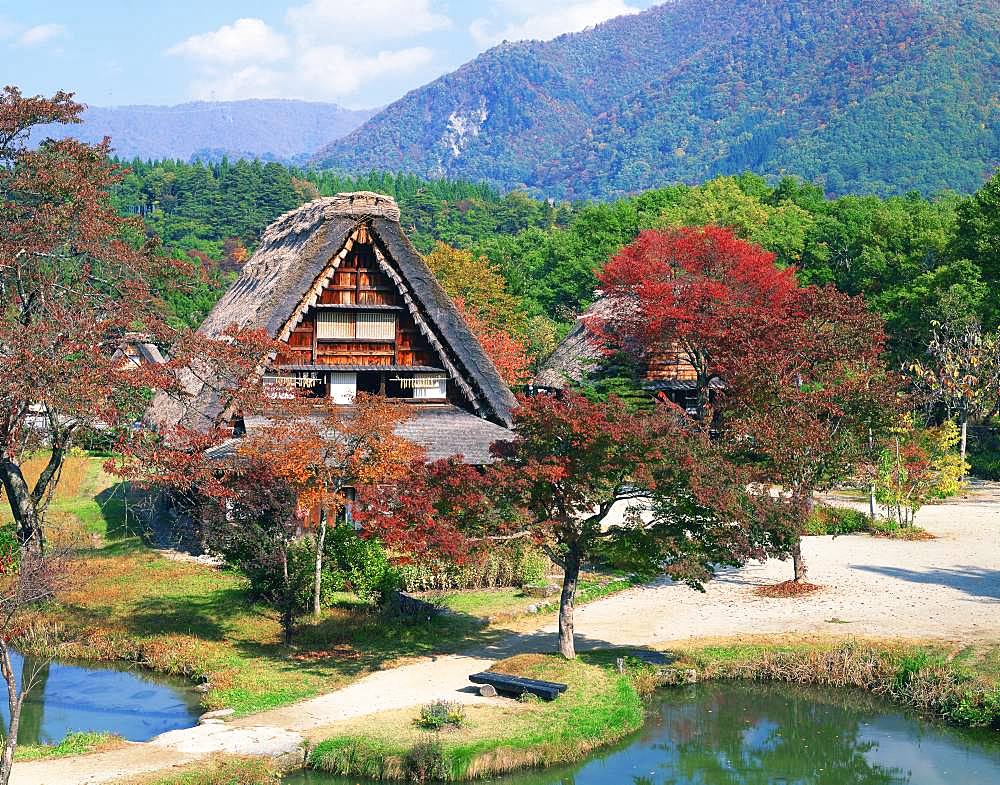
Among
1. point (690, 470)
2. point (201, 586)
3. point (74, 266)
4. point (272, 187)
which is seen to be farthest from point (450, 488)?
point (272, 187)

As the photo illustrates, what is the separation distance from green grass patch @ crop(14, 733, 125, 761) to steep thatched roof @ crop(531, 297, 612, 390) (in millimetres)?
25130

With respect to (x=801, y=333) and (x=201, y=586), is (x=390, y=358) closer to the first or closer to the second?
(x=201, y=586)

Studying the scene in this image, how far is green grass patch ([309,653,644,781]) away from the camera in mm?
15805

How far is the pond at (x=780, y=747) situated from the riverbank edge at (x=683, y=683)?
8.4 inches

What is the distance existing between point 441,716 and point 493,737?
0.84 m

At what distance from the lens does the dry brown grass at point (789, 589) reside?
23938mm

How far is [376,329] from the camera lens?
31.6 metres

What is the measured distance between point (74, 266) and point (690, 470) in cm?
1394

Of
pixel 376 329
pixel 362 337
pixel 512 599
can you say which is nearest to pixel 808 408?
pixel 512 599

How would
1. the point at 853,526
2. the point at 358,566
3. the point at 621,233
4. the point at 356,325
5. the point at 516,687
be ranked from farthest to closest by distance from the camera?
the point at 621,233 → the point at 356,325 → the point at 853,526 → the point at 358,566 → the point at 516,687

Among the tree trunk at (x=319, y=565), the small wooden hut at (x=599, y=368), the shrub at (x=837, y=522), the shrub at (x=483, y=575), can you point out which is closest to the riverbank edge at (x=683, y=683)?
the tree trunk at (x=319, y=565)

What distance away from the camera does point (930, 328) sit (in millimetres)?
45781

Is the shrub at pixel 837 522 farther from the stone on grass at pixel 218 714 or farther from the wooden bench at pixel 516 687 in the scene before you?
the stone on grass at pixel 218 714

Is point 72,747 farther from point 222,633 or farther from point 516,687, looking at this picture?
point 516,687
